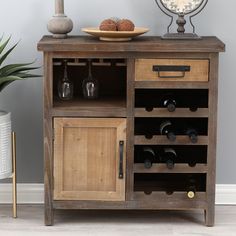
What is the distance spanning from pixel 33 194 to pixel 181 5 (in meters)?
1.09

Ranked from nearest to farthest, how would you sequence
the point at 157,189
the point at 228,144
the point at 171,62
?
1. the point at 171,62
2. the point at 157,189
3. the point at 228,144

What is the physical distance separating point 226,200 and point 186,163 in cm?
39

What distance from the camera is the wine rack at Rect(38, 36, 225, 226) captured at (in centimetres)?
287

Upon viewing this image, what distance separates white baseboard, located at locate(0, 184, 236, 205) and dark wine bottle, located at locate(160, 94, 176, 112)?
1.78 feet

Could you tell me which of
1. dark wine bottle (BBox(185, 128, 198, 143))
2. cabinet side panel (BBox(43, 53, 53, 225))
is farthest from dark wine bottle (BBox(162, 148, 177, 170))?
cabinet side panel (BBox(43, 53, 53, 225))

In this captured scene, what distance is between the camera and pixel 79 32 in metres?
3.21

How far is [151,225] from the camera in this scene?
10.0 ft

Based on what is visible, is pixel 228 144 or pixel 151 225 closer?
pixel 151 225

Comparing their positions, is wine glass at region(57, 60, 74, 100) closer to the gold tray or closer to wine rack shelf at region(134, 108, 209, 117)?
the gold tray

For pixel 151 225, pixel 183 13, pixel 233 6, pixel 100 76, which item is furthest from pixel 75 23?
pixel 151 225

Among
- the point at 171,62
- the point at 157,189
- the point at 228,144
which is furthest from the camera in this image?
the point at 228,144

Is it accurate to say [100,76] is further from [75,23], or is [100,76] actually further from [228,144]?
[228,144]

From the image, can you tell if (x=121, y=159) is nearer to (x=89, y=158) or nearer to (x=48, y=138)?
(x=89, y=158)

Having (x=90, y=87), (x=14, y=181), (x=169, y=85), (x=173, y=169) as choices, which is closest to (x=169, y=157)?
(x=173, y=169)
